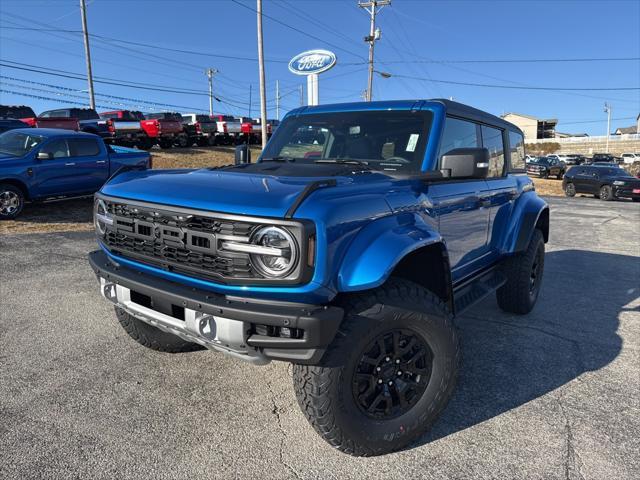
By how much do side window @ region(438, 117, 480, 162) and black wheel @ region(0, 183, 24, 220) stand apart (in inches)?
343

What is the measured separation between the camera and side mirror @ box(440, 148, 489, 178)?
117 inches

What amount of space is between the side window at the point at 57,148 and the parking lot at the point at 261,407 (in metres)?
5.64

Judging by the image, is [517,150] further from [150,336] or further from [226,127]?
[226,127]

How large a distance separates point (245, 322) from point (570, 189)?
22485 millimetres

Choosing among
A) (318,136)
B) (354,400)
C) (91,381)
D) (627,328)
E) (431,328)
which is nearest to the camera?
(354,400)

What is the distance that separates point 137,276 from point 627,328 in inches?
176

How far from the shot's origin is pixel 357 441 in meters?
2.42

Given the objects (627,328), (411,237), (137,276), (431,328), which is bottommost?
(627,328)

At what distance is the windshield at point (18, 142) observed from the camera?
934 centimetres

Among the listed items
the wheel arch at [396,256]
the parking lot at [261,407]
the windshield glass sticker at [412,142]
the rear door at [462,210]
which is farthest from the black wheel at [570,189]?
the wheel arch at [396,256]

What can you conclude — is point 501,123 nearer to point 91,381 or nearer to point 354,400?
point 354,400

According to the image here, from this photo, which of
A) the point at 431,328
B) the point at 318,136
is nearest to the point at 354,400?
the point at 431,328

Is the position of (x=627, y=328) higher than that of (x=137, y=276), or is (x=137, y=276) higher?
(x=137, y=276)

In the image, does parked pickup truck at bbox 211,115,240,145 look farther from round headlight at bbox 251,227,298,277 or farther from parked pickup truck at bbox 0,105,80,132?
round headlight at bbox 251,227,298,277
